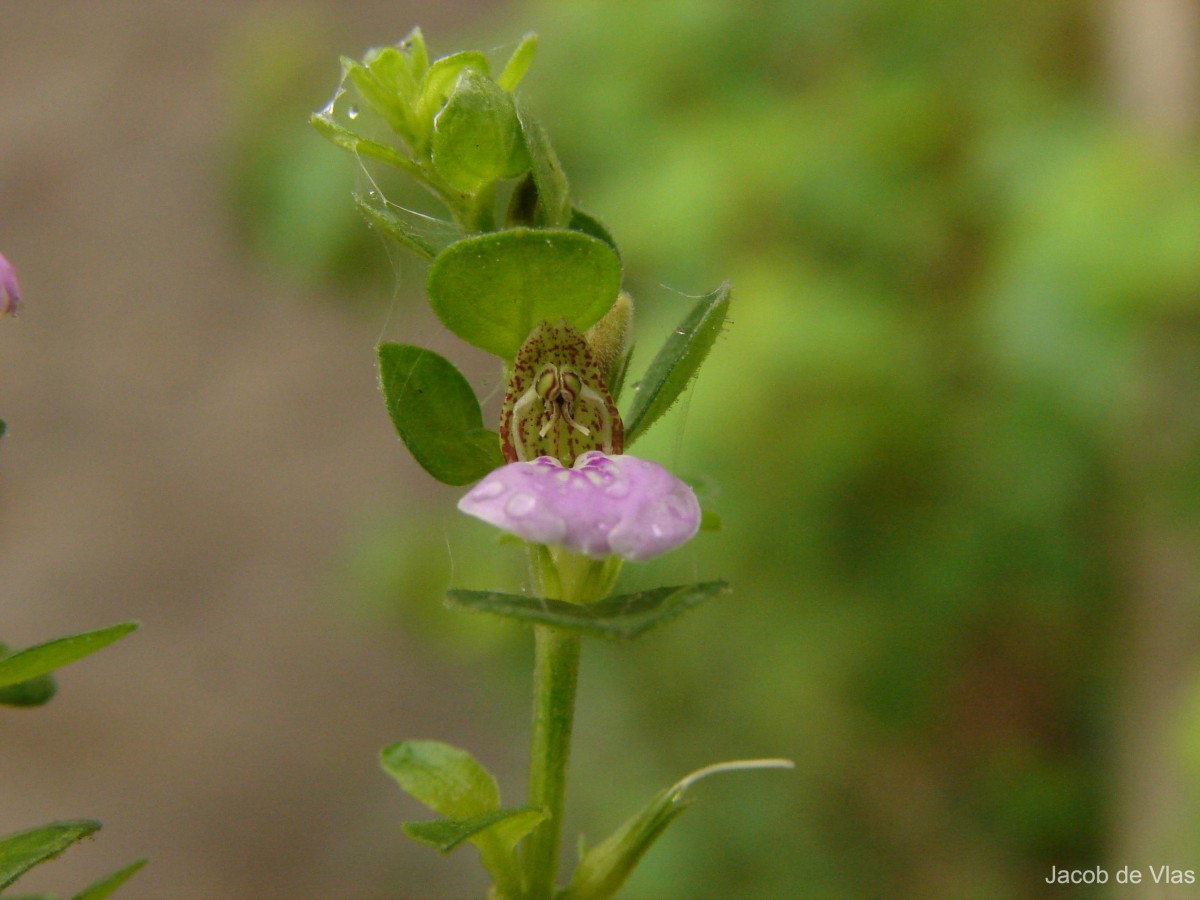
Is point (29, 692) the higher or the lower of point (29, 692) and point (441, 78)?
the lower

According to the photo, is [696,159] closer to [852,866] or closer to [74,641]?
[852,866]

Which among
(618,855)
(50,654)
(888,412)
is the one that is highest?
(888,412)

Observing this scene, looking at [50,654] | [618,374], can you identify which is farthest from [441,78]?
[50,654]

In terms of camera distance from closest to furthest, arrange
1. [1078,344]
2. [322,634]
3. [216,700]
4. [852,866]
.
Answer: [1078,344]
[852,866]
[216,700]
[322,634]

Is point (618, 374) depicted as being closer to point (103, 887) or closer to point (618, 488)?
point (618, 488)

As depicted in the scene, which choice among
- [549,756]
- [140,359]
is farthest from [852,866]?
[140,359]

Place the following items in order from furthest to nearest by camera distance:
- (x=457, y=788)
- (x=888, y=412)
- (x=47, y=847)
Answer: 1. (x=888, y=412)
2. (x=457, y=788)
3. (x=47, y=847)

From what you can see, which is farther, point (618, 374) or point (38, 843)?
point (618, 374)

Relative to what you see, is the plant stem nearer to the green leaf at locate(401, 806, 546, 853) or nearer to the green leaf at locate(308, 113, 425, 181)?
the green leaf at locate(401, 806, 546, 853)
